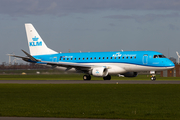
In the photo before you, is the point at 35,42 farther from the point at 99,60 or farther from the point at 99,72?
the point at 99,72

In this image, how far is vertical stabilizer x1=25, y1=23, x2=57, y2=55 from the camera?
61938 millimetres

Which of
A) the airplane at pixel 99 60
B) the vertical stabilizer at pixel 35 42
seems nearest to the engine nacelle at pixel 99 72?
the airplane at pixel 99 60

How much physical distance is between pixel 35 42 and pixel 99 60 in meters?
15.4

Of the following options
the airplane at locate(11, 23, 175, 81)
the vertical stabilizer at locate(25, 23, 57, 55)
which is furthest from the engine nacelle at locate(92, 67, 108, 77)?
the vertical stabilizer at locate(25, 23, 57, 55)

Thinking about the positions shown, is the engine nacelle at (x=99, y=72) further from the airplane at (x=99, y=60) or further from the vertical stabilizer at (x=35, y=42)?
the vertical stabilizer at (x=35, y=42)

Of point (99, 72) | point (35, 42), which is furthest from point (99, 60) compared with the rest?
point (35, 42)

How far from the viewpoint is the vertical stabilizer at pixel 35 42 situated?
2438 inches

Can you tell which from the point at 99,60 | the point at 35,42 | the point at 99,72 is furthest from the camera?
the point at 35,42

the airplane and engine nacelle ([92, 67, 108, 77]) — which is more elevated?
the airplane

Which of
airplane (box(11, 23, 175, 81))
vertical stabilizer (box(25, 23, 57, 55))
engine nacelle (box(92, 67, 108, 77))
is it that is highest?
vertical stabilizer (box(25, 23, 57, 55))

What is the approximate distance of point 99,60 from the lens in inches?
2148

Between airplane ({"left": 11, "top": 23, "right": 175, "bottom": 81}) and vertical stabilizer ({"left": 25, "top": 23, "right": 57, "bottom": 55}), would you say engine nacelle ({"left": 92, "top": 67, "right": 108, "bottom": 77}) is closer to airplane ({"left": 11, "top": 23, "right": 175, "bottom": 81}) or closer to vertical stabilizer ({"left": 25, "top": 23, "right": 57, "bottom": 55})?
airplane ({"left": 11, "top": 23, "right": 175, "bottom": 81})

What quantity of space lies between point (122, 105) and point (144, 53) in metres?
33.2

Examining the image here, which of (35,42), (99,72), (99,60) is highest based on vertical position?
(35,42)
